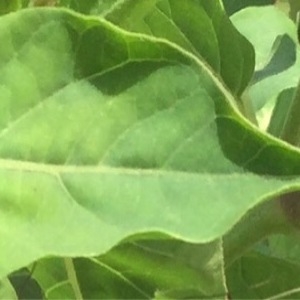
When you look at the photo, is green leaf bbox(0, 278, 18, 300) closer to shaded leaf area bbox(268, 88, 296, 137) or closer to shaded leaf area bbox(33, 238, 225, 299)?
shaded leaf area bbox(33, 238, 225, 299)

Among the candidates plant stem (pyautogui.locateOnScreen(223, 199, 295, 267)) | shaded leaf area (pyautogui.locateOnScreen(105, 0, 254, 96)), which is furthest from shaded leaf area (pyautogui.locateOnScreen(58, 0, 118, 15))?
plant stem (pyautogui.locateOnScreen(223, 199, 295, 267))

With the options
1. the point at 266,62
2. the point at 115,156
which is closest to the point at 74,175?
the point at 115,156

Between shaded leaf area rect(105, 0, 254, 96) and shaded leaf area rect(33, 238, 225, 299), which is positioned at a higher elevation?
shaded leaf area rect(105, 0, 254, 96)

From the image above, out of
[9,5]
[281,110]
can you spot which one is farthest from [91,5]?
[281,110]

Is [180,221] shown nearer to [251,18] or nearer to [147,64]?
[147,64]

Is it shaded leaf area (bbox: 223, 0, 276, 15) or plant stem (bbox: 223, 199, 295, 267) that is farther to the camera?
shaded leaf area (bbox: 223, 0, 276, 15)

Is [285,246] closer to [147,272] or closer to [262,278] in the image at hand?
[262,278]
